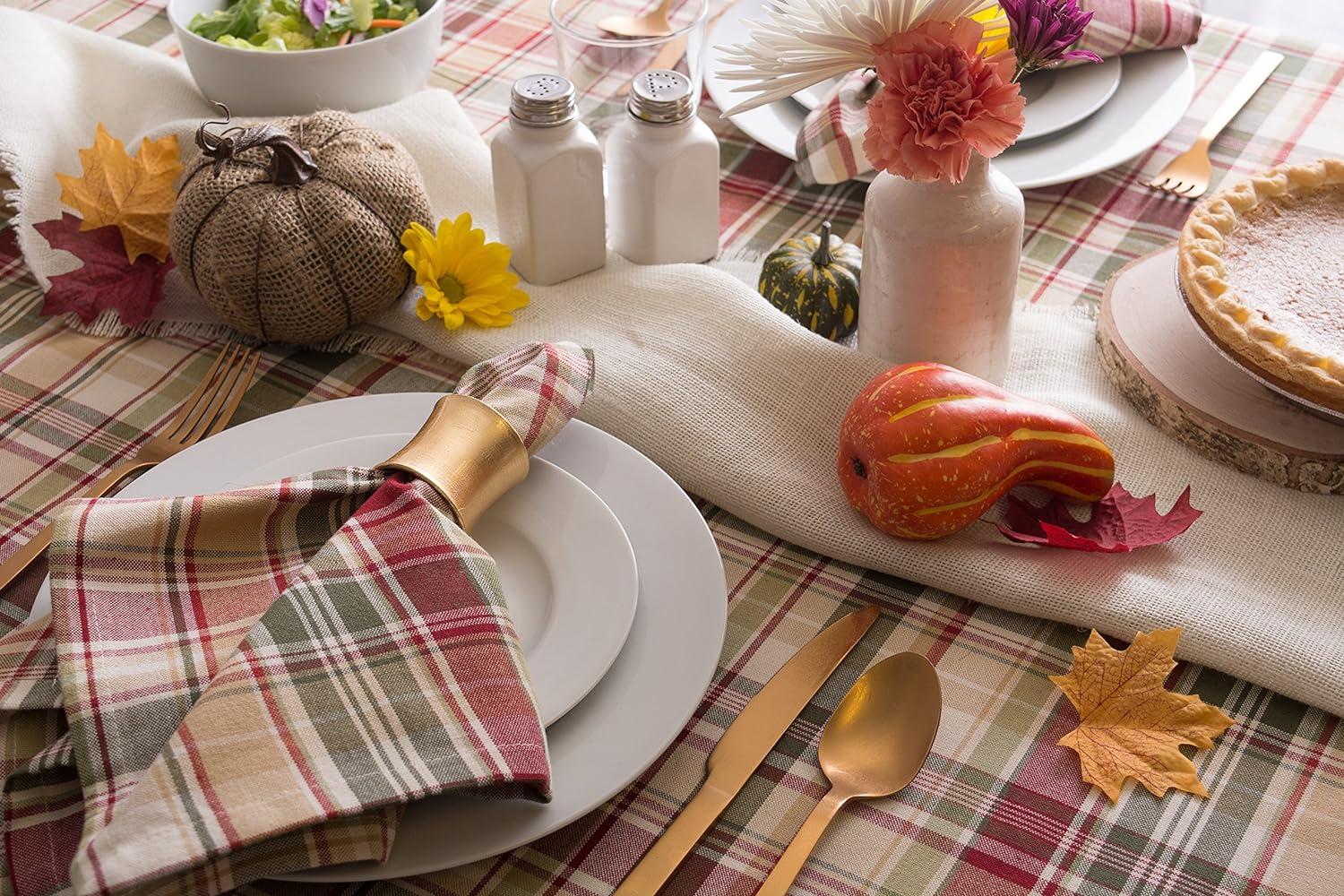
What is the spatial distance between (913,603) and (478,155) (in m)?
0.78

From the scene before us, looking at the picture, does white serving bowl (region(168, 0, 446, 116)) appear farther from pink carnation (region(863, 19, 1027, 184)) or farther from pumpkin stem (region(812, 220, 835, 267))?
pink carnation (region(863, 19, 1027, 184))

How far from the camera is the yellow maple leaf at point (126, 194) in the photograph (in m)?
1.31

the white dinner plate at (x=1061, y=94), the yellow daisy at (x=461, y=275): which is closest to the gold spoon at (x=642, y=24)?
the white dinner plate at (x=1061, y=94)

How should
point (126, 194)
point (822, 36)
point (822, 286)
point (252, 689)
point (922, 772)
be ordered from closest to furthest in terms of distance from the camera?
point (252, 689), point (922, 772), point (822, 36), point (822, 286), point (126, 194)

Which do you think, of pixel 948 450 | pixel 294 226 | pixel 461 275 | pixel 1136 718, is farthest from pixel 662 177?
pixel 1136 718

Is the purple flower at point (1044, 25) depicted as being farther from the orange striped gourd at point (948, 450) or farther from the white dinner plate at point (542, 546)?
the white dinner plate at point (542, 546)

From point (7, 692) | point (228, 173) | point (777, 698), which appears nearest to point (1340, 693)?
point (777, 698)

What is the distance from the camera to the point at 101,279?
4.20ft

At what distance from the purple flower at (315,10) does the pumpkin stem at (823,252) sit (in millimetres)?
699

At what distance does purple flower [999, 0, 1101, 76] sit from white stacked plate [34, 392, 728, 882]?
0.44m

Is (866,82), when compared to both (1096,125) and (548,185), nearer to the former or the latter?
(1096,125)

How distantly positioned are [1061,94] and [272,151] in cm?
91

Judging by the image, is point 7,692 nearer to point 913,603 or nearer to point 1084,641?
point 913,603

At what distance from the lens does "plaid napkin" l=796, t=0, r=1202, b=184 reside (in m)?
1.36
